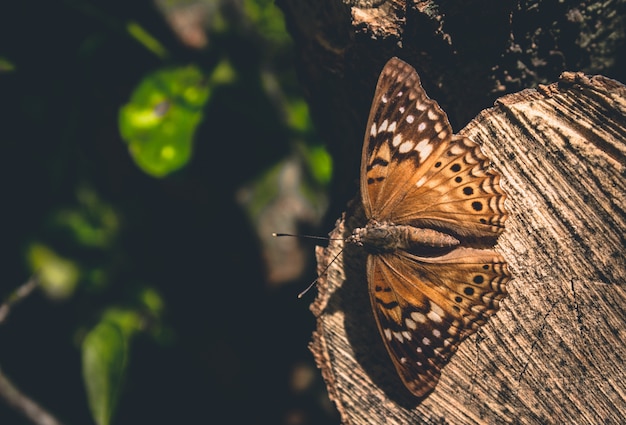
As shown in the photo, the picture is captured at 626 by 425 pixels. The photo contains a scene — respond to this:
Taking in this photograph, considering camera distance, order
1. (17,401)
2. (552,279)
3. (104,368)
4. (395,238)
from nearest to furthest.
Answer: (552,279)
(395,238)
(104,368)
(17,401)

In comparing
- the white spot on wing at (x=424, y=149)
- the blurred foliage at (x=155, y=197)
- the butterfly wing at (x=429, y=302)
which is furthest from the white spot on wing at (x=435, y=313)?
the blurred foliage at (x=155, y=197)

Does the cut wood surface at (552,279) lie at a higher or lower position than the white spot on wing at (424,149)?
lower

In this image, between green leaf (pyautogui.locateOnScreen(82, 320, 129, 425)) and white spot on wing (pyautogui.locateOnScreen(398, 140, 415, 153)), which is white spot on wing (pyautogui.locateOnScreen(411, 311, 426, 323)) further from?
green leaf (pyautogui.locateOnScreen(82, 320, 129, 425))

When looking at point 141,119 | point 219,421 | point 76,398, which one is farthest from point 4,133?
point 219,421

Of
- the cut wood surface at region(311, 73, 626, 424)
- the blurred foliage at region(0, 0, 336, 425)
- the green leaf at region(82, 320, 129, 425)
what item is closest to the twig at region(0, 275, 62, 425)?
the blurred foliage at region(0, 0, 336, 425)

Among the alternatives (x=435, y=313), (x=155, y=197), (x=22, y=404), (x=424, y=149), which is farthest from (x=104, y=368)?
(x=424, y=149)

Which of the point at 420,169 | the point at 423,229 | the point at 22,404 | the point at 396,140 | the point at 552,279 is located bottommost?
the point at 552,279

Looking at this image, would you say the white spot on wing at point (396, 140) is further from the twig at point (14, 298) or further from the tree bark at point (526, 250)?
the twig at point (14, 298)

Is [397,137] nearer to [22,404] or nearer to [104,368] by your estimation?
[104,368]
